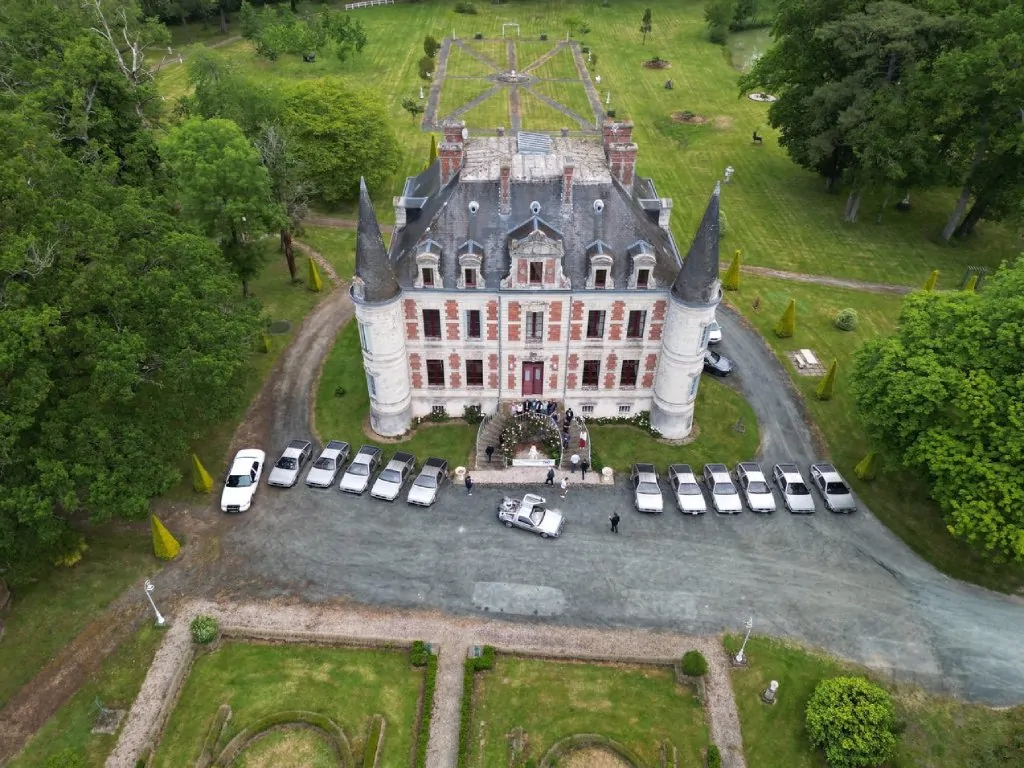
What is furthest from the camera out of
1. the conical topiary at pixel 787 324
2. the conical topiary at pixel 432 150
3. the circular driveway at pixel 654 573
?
the conical topiary at pixel 432 150

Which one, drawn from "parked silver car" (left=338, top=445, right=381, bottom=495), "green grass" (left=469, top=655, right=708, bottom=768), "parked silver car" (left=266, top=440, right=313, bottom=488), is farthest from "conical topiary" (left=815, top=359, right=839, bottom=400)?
"parked silver car" (left=266, top=440, right=313, bottom=488)

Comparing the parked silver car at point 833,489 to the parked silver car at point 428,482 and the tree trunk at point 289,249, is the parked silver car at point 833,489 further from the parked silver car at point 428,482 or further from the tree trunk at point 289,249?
the tree trunk at point 289,249

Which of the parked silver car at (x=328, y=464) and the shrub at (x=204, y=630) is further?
the parked silver car at (x=328, y=464)

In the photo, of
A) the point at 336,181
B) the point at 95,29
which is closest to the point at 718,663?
the point at 336,181

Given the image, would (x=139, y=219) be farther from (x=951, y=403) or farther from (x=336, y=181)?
(x=951, y=403)

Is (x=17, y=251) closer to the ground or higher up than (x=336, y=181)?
higher up

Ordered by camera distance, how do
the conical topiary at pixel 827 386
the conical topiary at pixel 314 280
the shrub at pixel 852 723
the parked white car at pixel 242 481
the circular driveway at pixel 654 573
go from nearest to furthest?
the shrub at pixel 852 723
the circular driveway at pixel 654 573
the parked white car at pixel 242 481
the conical topiary at pixel 827 386
the conical topiary at pixel 314 280

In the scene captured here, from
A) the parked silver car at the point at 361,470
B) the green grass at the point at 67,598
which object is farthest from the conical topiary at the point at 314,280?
the green grass at the point at 67,598
